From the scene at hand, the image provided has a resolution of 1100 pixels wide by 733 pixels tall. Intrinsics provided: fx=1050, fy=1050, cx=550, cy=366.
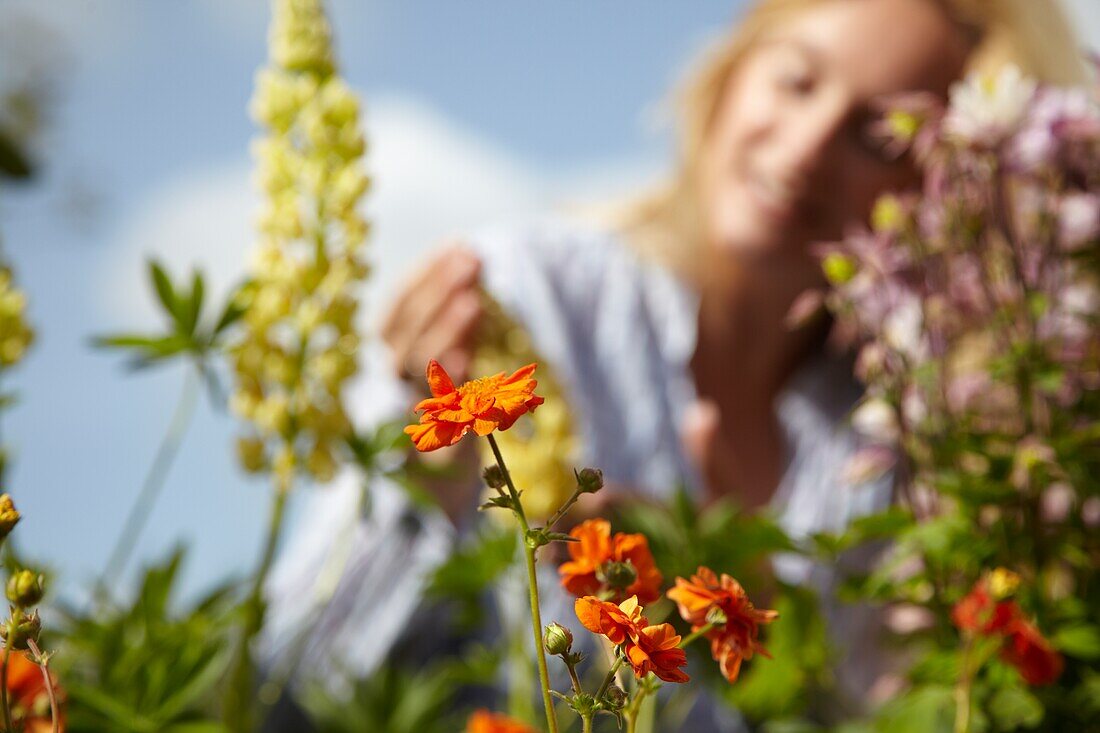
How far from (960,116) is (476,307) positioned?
410 millimetres

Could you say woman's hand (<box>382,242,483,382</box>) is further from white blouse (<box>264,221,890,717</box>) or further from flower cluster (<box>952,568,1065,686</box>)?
flower cluster (<box>952,568,1065,686</box>)

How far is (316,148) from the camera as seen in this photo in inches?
27.6

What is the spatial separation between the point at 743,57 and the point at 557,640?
150cm

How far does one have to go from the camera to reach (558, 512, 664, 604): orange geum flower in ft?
1.02

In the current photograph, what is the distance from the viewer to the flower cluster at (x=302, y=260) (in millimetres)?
664

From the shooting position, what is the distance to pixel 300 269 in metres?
0.68

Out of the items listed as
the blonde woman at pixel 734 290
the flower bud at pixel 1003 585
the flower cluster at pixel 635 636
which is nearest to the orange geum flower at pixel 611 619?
the flower cluster at pixel 635 636

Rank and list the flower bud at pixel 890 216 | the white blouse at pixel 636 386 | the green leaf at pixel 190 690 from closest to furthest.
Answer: the green leaf at pixel 190 690 → the flower bud at pixel 890 216 → the white blouse at pixel 636 386

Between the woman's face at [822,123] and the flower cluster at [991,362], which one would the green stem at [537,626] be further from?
the woman's face at [822,123]

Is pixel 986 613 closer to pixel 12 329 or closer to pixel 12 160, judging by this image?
pixel 12 329

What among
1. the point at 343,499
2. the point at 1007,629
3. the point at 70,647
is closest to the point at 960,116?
the point at 1007,629

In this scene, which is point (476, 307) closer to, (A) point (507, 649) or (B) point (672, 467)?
(A) point (507, 649)

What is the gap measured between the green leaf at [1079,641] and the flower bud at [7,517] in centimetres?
56

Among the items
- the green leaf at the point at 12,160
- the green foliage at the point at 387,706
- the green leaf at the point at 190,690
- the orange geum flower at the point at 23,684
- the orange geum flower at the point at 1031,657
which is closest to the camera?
the orange geum flower at the point at 23,684
